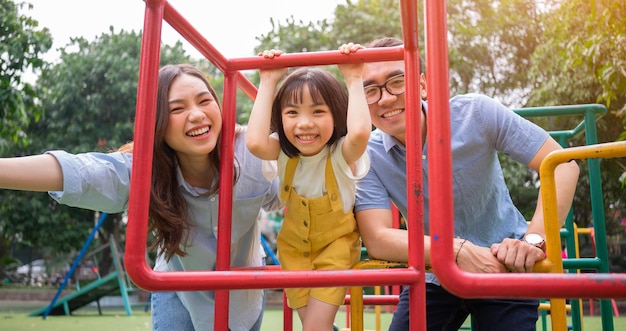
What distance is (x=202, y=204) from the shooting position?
1618 mm

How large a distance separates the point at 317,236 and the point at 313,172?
17 centimetres

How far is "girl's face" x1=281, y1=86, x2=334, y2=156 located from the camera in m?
1.52

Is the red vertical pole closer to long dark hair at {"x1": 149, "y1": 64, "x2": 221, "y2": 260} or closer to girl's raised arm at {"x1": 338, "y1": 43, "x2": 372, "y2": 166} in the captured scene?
long dark hair at {"x1": 149, "y1": 64, "x2": 221, "y2": 260}

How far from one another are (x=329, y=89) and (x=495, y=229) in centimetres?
62

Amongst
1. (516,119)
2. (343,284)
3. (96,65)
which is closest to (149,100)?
(343,284)

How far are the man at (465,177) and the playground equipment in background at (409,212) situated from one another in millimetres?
310

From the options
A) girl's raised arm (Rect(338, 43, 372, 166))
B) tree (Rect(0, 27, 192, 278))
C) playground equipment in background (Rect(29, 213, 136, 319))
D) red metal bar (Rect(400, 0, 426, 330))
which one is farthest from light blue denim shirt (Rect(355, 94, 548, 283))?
tree (Rect(0, 27, 192, 278))

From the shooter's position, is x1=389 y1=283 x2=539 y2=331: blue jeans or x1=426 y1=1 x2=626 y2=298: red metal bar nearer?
x1=426 y1=1 x2=626 y2=298: red metal bar

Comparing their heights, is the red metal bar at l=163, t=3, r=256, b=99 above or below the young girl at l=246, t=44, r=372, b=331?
above

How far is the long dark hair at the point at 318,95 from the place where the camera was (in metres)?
1.56

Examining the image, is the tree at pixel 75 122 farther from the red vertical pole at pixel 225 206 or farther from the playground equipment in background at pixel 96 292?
the red vertical pole at pixel 225 206

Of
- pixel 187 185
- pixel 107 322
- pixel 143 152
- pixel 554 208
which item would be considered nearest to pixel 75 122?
pixel 107 322

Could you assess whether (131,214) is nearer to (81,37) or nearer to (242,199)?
(242,199)

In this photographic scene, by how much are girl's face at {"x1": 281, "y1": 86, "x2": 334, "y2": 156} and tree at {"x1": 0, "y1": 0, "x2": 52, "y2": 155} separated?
165 inches
